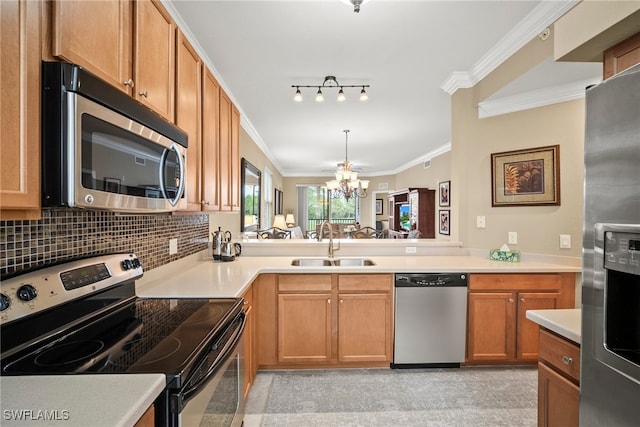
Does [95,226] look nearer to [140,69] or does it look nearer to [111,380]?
[140,69]

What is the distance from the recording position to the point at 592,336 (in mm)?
954

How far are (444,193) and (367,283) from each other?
15.1 feet

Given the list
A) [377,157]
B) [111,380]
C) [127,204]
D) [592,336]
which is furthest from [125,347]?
[377,157]

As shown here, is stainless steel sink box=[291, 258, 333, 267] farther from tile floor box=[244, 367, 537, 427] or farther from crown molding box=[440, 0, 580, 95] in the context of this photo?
crown molding box=[440, 0, 580, 95]

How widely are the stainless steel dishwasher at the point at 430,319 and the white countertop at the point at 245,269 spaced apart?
0.10 metres

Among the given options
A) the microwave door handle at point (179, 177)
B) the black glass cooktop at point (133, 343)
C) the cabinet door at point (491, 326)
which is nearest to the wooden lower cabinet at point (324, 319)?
the cabinet door at point (491, 326)

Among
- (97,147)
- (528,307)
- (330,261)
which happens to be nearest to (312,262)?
(330,261)

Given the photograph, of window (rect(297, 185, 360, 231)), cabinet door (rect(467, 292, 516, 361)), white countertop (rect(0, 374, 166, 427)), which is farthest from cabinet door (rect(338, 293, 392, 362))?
window (rect(297, 185, 360, 231))

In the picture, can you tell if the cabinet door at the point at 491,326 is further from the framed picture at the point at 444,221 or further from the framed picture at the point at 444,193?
the framed picture at the point at 444,193

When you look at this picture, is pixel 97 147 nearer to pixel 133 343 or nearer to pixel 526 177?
pixel 133 343

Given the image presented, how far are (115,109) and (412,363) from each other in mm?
2605

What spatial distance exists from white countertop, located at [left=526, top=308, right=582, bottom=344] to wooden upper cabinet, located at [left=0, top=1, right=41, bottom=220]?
1801mm

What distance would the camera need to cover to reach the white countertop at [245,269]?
1812 millimetres

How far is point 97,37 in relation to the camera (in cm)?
111
